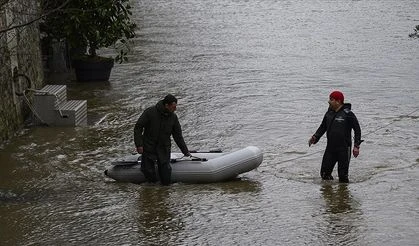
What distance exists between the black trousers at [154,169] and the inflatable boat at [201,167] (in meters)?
0.24

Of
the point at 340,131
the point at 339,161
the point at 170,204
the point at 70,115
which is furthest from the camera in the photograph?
the point at 70,115

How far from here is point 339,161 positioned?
1291 centimetres

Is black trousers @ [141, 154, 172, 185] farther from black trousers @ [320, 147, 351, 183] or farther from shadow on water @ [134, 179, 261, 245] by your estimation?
black trousers @ [320, 147, 351, 183]

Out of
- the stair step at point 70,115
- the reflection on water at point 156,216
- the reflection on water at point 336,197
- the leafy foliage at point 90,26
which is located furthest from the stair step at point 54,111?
the reflection on water at point 336,197

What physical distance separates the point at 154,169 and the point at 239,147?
128 inches

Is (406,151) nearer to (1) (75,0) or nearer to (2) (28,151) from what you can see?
(2) (28,151)

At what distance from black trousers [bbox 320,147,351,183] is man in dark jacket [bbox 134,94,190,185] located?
2.30m

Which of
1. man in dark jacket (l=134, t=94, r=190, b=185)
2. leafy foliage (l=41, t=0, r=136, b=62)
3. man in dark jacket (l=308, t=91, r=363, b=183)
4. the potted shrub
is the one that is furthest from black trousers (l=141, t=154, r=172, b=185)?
leafy foliage (l=41, t=0, r=136, b=62)

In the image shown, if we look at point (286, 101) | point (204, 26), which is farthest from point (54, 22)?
point (204, 26)

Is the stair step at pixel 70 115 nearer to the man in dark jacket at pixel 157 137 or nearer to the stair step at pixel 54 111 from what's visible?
the stair step at pixel 54 111

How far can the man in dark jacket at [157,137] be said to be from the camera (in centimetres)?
1258

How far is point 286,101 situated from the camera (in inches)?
812

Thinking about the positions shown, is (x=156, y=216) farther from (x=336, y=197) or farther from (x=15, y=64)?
(x=15, y=64)

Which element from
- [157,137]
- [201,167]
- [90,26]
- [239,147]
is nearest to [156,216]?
[157,137]
